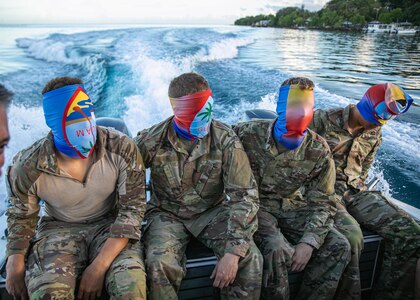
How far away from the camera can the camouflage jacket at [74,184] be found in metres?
1.55

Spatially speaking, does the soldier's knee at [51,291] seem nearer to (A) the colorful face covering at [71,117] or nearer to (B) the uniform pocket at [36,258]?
(B) the uniform pocket at [36,258]

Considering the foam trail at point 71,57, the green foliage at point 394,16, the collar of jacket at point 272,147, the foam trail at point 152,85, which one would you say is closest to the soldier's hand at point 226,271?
the collar of jacket at point 272,147

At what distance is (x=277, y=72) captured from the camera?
8516mm

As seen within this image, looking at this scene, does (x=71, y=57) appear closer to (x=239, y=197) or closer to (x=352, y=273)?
(x=239, y=197)

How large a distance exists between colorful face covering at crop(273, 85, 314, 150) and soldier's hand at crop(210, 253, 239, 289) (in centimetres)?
71

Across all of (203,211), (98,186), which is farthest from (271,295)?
(98,186)

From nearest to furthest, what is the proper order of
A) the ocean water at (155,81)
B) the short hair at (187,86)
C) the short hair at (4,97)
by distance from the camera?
the short hair at (4,97) → the short hair at (187,86) → the ocean water at (155,81)

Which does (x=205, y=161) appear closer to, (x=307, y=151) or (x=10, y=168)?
(x=307, y=151)

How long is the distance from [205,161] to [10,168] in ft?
2.97

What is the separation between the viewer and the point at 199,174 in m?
1.85

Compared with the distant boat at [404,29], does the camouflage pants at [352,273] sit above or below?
above

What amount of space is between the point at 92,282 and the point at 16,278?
0.32 m

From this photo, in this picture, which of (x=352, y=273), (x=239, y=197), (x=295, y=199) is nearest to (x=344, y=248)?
(x=352, y=273)

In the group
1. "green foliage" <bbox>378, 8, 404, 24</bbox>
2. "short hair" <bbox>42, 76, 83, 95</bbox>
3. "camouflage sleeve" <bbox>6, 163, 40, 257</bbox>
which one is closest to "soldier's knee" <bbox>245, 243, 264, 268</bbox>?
"camouflage sleeve" <bbox>6, 163, 40, 257</bbox>
